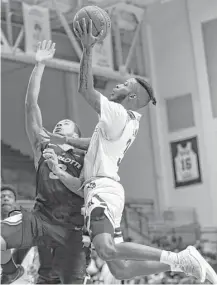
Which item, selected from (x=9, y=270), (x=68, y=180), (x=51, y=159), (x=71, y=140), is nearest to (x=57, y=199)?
(x=68, y=180)

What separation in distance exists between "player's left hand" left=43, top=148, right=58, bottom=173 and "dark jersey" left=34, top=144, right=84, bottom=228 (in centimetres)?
15

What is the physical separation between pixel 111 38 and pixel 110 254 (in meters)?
13.1

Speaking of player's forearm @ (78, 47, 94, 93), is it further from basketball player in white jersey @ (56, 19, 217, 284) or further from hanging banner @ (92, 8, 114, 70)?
hanging banner @ (92, 8, 114, 70)

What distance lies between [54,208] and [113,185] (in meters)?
0.74

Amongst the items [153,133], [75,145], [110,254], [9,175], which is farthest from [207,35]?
[110,254]

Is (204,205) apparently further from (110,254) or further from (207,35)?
(110,254)

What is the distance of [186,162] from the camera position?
16.6 meters

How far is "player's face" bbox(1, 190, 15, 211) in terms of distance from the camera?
721cm

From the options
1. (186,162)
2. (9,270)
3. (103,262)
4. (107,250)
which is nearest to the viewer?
(107,250)

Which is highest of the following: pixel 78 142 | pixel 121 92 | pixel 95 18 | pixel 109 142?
pixel 95 18

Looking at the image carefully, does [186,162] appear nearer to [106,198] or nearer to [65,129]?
[65,129]

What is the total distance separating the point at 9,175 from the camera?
59.9 feet

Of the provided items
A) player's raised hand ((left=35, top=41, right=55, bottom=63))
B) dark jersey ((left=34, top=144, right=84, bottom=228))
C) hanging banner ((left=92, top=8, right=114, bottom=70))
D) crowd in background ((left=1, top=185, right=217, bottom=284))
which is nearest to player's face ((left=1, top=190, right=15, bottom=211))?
crowd in background ((left=1, top=185, right=217, bottom=284))

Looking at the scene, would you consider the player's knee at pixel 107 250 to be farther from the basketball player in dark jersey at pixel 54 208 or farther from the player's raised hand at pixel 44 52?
the player's raised hand at pixel 44 52
